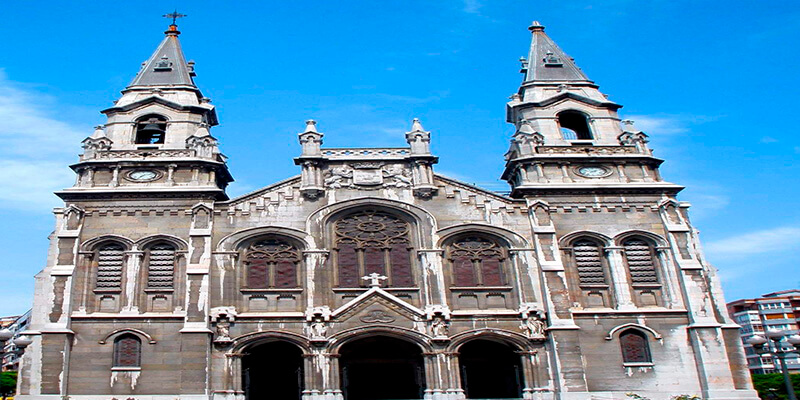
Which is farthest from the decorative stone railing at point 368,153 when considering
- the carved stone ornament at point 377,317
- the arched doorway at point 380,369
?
the arched doorway at point 380,369

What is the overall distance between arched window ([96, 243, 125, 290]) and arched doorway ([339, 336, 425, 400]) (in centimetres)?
905

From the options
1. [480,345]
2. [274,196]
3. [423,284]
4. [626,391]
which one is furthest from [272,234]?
[626,391]

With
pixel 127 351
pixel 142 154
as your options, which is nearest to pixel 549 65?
pixel 142 154

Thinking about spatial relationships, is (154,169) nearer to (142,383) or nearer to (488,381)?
(142,383)

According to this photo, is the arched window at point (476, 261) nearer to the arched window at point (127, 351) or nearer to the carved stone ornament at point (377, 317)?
the carved stone ornament at point (377, 317)

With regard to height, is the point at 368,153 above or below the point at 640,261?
above

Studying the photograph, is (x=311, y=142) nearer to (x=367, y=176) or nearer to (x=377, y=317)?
(x=367, y=176)

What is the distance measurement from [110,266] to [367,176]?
10648 mm

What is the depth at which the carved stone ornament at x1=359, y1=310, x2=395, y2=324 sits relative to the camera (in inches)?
1046

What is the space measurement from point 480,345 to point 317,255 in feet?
24.0

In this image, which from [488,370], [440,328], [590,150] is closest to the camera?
[440,328]

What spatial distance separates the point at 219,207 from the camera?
28.7 metres

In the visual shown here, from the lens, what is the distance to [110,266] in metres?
27.5

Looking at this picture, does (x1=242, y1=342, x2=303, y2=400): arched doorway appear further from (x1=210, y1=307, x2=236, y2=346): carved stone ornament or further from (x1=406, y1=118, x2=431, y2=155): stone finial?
(x1=406, y1=118, x2=431, y2=155): stone finial
